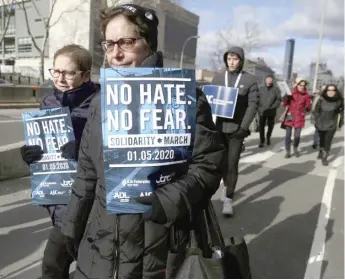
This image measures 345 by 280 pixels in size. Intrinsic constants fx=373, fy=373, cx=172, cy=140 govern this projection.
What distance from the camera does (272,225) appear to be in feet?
15.2

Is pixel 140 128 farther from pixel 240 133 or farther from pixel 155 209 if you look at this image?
pixel 240 133

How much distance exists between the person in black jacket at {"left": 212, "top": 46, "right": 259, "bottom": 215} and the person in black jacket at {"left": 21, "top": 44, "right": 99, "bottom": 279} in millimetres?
2666

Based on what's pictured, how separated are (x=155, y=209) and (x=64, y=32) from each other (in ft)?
195

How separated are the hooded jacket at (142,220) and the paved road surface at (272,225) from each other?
1.72 metres

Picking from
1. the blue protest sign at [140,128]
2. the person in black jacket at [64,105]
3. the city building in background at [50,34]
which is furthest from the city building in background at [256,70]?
the city building in background at [50,34]

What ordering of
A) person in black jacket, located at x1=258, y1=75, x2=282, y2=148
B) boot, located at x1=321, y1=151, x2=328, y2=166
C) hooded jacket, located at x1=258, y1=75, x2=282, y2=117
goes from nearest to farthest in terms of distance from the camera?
boot, located at x1=321, y1=151, x2=328, y2=166, person in black jacket, located at x1=258, y1=75, x2=282, y2=148, hooded jacket, located at x1=258, y1=75, x2=282, y2=117

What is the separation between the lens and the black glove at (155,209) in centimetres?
157

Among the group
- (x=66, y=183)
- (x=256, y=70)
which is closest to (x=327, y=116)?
(x=66, y=183)

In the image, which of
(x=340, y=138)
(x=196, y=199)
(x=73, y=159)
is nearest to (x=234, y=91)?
(x=73, y=159)

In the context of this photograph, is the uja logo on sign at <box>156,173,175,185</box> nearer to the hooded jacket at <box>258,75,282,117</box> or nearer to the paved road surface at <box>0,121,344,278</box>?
the paved road surface at <box>0,121,344,278</box>

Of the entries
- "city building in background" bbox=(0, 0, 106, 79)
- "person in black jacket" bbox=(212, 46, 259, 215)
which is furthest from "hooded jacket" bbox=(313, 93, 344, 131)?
"city building in background" bbox=(0, 0, 106, 79)

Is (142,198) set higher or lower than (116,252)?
higher

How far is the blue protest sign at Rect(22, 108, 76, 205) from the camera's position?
2324 mm

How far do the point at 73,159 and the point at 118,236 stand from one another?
0.81 m
